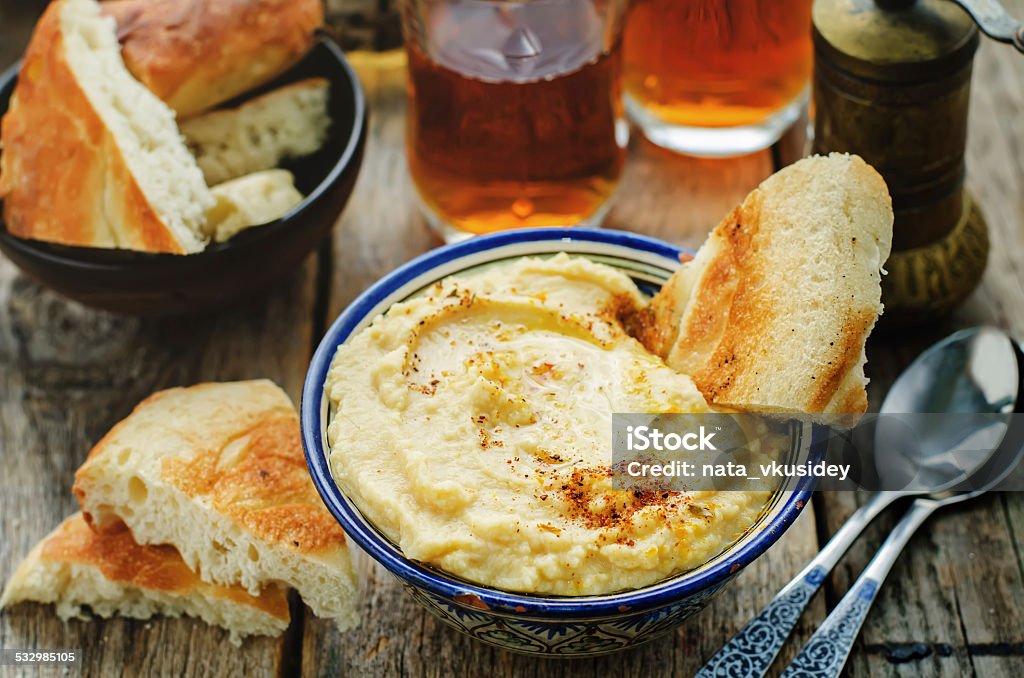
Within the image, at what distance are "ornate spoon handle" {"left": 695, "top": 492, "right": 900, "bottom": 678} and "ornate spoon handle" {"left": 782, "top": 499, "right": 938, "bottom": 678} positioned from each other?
4cm

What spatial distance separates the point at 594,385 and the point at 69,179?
1.14m

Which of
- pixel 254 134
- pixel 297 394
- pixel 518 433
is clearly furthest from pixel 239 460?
pixel 254 134

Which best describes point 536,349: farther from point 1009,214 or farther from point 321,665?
point 1009,214

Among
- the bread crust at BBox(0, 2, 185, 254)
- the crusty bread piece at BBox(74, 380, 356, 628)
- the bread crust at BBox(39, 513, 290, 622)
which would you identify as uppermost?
the bread crust at BBox(0, 2, 185, 254)

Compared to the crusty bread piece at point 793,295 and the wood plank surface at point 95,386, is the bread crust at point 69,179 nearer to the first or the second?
the wood plank surface at point 95,386

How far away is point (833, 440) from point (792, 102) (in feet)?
3.03

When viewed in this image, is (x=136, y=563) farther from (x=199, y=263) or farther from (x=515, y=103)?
(x=515, y=103)

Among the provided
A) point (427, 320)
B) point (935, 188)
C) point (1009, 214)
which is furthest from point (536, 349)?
point (1009, 214)

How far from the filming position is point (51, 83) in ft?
7.68

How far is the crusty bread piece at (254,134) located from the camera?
253 cm

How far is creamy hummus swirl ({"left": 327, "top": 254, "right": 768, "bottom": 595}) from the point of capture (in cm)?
165

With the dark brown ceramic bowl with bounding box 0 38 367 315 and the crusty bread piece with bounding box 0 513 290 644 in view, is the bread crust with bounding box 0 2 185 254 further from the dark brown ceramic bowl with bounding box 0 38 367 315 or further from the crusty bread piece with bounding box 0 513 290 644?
the crusty bread piece with bounding box 0 513 290 644

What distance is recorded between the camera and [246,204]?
92.5 inches

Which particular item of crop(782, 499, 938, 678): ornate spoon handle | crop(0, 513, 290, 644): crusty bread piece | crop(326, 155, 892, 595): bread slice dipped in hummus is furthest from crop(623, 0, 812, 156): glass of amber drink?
crop(0, 513, 290, 644): crusty bread piece
